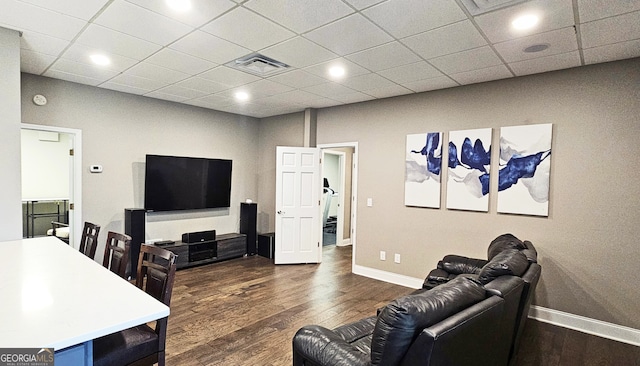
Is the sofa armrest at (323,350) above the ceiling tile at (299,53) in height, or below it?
below

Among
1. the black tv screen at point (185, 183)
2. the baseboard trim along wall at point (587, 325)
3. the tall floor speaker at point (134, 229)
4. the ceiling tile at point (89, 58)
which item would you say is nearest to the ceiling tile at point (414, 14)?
the ceiling tile at point (89, 58)

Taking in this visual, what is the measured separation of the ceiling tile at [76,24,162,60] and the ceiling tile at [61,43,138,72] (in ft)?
0.38

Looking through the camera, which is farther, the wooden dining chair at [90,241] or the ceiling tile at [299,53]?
the ceiling tile at [299,53]

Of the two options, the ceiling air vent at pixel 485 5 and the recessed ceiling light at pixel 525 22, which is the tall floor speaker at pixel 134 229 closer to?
the ceiling air vent at pixel 485 5

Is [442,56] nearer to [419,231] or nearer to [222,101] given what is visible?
[419,231]

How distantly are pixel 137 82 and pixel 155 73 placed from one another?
0.59 meters

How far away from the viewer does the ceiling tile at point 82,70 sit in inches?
142

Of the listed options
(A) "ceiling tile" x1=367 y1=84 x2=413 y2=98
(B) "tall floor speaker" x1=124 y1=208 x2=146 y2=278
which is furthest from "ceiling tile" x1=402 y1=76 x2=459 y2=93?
(B) "tall floor speaker" x1=124 y1=208 x2=146 y2=278

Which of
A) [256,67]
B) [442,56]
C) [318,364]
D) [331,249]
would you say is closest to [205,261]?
[331,249]

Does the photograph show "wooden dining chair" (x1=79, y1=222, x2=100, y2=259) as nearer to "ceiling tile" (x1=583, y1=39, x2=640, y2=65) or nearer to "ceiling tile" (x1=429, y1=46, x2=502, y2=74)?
"ceiling tile" (x1=429, y1=46, x2=502, y2=74)

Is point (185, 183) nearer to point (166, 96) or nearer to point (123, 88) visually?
point (166, 96)

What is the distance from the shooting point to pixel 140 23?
2.58 metres

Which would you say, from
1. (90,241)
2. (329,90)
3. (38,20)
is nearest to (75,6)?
(38,20)

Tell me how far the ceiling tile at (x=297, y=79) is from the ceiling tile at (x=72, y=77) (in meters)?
2.39
